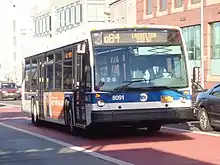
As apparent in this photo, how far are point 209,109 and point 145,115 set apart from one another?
3022 mm

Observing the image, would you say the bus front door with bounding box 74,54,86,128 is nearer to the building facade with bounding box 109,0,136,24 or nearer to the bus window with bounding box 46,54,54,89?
the bus window with bounding box 46,54,54,89

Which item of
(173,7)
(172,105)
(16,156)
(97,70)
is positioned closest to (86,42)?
(97,70)

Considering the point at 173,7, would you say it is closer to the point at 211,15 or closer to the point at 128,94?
the point at 211,15

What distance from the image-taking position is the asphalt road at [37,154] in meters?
11.2

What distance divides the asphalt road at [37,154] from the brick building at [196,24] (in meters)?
22.0

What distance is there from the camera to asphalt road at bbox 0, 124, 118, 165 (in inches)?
442

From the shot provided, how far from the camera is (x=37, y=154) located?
12.5 meters

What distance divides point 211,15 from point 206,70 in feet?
11.9

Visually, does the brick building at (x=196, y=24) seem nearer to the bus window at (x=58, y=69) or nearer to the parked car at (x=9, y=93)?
the parked car at (x=9, y=93)

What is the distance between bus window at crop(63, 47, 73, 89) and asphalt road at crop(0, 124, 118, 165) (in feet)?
6.10

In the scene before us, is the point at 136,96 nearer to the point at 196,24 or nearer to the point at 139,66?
the point at 139,66

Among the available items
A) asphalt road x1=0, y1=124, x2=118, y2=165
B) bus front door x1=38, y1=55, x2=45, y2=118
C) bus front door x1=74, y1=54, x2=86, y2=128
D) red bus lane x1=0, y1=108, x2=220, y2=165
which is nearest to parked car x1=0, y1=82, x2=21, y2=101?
bus front door x1=38, y1=55, x2=45, y2=118

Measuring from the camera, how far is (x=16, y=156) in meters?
12.2

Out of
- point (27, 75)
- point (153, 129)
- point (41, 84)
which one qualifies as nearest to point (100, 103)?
point (153, 129)
